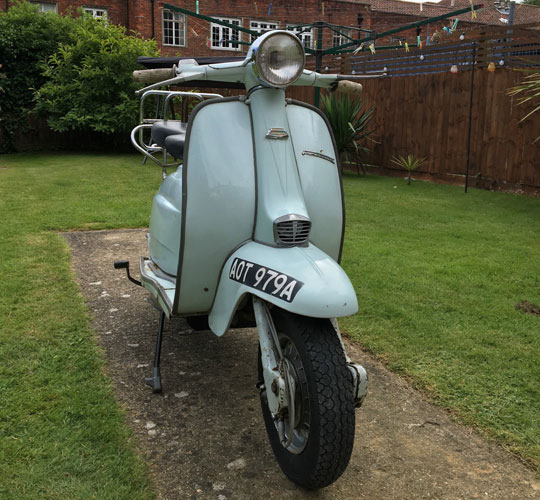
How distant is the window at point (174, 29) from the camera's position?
74.9ft

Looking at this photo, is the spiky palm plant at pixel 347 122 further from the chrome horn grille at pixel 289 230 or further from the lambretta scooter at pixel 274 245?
the chrome horn grille at pixel 289 230

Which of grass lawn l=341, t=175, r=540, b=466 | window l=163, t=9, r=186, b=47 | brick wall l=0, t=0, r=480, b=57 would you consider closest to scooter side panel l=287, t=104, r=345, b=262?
grass lawn l=341, t=175, r=540, b=466

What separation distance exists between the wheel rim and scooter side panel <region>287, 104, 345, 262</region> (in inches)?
25.1

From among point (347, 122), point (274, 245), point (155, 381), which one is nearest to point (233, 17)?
point (347, 122)

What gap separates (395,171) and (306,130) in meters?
7.90

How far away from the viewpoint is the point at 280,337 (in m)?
1.91

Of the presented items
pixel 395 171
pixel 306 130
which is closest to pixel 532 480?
pixel 306 130

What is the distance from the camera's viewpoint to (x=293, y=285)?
179 centimetres

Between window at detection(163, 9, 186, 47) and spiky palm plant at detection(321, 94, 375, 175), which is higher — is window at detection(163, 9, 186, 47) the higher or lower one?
the higher one

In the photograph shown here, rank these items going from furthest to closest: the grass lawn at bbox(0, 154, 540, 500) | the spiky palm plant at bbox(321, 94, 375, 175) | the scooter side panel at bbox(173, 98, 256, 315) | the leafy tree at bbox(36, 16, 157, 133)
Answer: the leafy tree at bbox(36, 16, 157, 133)
the spiky palm plant at bbox(321, 94, 375, 175)
the scooter side panel at bbox(173, 98, 256, 315)
the grass lawn at bbox(0, 154, 540, 500)

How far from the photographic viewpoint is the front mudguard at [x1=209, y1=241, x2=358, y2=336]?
1.74 metres

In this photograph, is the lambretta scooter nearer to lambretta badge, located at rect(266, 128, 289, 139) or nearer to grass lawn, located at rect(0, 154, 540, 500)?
lambretta badge, located at rect(266, 128, 289, 139)

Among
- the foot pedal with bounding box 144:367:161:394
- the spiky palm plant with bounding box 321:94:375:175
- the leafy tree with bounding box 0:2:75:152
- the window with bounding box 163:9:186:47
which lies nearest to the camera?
the foot pedal with bounding box 144:367:161:394

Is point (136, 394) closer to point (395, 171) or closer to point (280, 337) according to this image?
point (280, 337)
